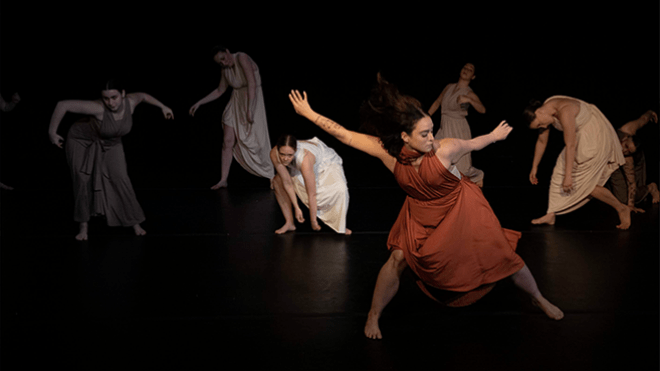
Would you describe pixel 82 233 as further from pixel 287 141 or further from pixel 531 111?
pixel 531 111

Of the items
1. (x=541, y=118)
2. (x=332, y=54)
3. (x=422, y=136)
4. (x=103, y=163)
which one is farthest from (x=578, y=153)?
(x=332, y=54)

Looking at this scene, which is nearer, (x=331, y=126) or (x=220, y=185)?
(x=331, y=126)

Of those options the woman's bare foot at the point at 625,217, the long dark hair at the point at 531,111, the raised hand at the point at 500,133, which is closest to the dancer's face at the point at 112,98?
the raised hand at the point at 500,133

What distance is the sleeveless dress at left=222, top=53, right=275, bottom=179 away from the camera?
20.0 feet

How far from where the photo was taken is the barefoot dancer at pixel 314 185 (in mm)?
4430

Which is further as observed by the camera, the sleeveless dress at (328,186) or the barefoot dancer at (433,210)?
the sleeveless dress at (328,186)

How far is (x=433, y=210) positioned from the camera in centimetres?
288

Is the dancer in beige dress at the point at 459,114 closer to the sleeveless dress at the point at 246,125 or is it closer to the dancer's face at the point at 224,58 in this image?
the sleeveless dress at the point at 246,125

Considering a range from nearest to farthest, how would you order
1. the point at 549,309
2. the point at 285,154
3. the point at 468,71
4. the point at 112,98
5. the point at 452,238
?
the point at 452,238 → the point at 549,309 → the point at 112,98 → the point at 285,154 → the point at 468,71

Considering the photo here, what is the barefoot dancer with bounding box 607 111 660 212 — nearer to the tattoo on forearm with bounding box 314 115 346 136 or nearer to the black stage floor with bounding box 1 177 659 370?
the black stage floor with bounding box 1 177 659 370

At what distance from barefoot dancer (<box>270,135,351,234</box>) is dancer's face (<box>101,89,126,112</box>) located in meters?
1.05

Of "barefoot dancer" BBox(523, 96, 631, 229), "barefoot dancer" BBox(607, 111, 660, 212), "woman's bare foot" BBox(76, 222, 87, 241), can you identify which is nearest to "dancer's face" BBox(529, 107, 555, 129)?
"barefoot dancer" BBox(523, 96, 631, 229)

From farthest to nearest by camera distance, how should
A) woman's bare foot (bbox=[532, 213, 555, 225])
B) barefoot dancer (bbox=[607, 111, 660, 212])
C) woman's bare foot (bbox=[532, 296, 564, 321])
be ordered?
1. barefoot dancer (bbox=[607, 111, 660, 212])
2. woman's bare foot (bbox=[532, 213, 555, 225])
3. woman's bare foot (bbox=[532, 296, 564, 321])

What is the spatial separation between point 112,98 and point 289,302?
5.97 ft
